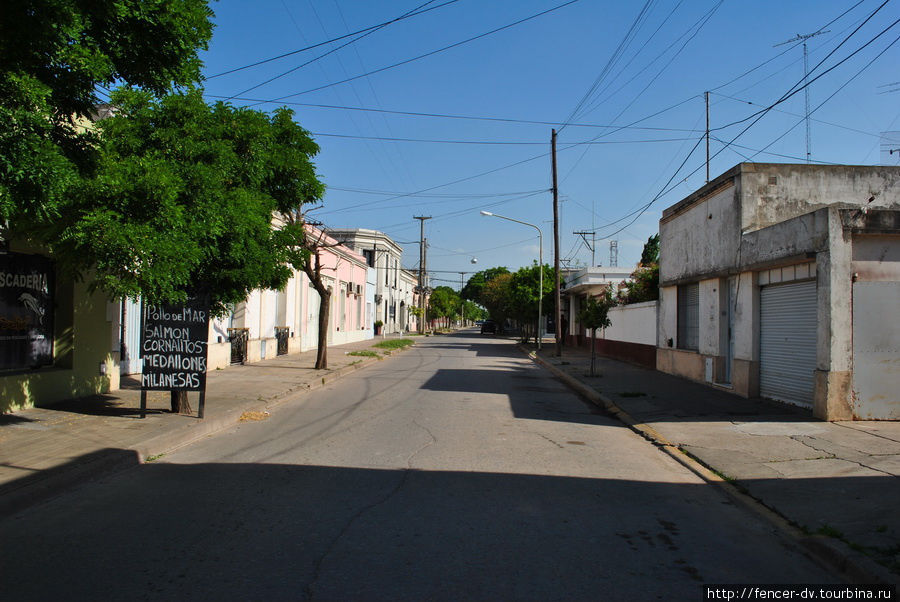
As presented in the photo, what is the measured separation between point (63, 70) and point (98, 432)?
461 centimetres

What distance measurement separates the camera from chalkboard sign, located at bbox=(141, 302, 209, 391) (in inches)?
384

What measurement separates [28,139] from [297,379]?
11854 millimetres

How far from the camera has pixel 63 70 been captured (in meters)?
6.98

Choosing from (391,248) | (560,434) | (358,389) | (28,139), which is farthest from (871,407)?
(391,248)

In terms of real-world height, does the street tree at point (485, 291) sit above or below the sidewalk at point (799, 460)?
above

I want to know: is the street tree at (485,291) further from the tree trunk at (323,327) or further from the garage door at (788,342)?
the garage door at (788,342)

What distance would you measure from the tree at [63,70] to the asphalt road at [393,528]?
2973 mm

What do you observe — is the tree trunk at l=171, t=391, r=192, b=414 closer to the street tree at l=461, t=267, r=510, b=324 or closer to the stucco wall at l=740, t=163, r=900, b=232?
the stucco wall at l=740, t=163, r=900, b=232

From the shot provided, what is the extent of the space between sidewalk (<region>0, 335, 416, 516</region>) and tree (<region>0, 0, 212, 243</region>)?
8.33 feet

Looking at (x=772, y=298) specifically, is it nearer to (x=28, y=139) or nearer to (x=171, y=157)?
(x=171, y=157)

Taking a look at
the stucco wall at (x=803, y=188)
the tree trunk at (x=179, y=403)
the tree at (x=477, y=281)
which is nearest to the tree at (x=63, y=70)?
the tree trunk at (x=179, y=403)

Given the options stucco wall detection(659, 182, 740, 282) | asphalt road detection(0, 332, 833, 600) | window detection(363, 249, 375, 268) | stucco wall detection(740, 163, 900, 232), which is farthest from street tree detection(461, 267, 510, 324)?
asphalt road detection(0, 332, 833, 600)

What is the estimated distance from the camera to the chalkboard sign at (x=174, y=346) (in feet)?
32.0

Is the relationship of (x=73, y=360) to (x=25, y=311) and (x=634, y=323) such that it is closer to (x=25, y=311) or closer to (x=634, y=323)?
(x=25, y=311)
